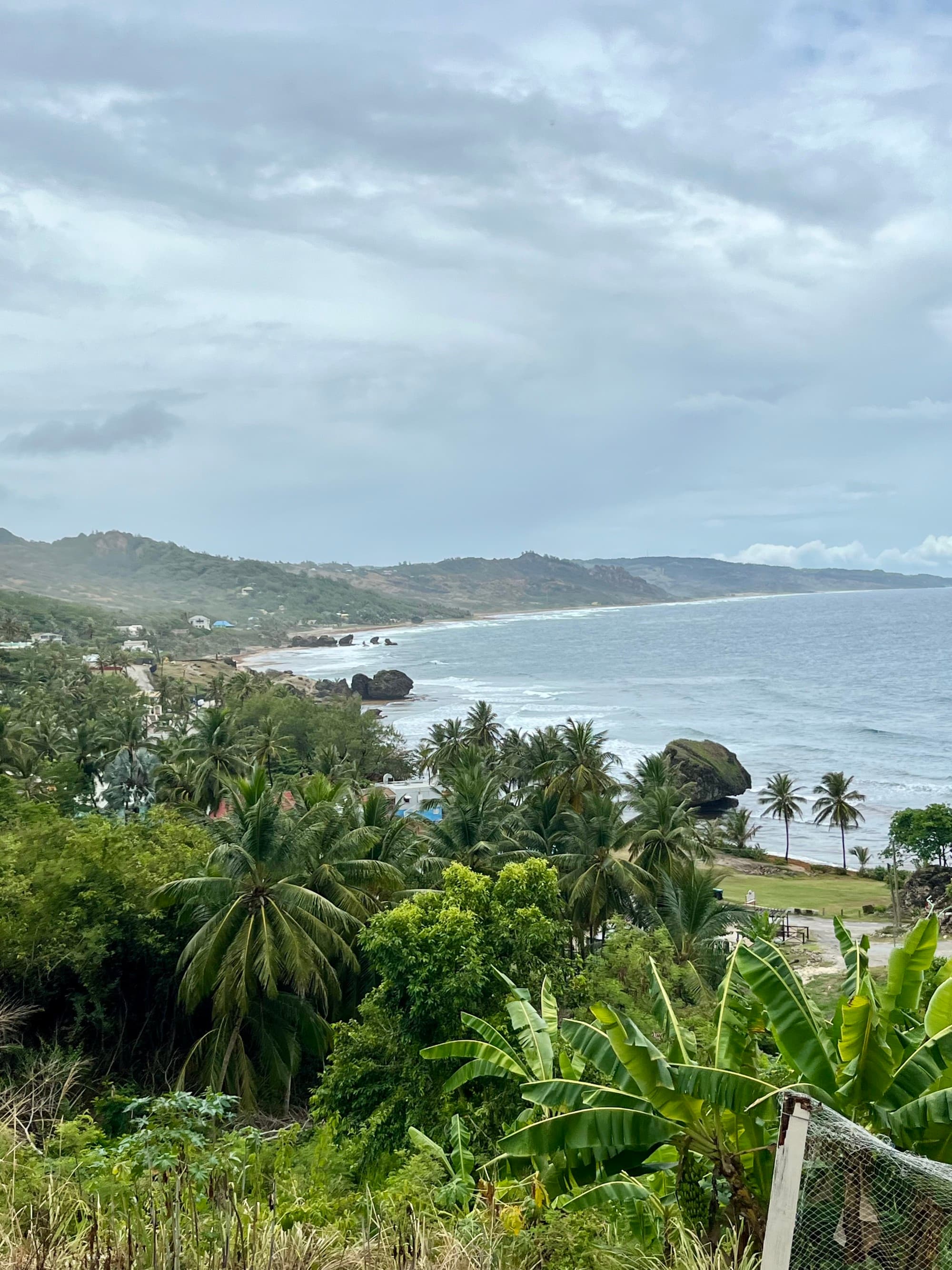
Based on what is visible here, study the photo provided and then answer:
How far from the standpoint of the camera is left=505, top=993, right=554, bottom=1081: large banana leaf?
8906 mm

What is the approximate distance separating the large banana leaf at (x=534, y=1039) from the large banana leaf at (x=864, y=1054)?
121 inches

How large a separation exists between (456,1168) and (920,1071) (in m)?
6.16

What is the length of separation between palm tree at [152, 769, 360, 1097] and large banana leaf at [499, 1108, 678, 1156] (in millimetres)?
13022

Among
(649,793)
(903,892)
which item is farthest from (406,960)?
(903,892)

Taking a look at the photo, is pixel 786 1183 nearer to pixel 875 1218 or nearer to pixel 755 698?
pixel 875 1218

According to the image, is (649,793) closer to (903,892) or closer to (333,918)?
(333,918)

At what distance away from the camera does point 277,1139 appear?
12.9m

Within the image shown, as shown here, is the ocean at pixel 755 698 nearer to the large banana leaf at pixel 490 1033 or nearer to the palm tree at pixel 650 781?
the palm tree at pixel 650 781

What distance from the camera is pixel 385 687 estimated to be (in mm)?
118500

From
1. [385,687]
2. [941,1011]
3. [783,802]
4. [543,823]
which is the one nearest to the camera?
[941,1011]

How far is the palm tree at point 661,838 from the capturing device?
104 feet

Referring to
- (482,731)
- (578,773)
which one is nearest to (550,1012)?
(578,773)

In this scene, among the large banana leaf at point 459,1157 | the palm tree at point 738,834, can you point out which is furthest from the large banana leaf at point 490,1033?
the palm tree at point 738,834

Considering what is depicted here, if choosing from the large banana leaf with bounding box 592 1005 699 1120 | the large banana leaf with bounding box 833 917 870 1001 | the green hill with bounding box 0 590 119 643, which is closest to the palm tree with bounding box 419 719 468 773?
the large banana leaf with bounding box 833 917 870 1001
